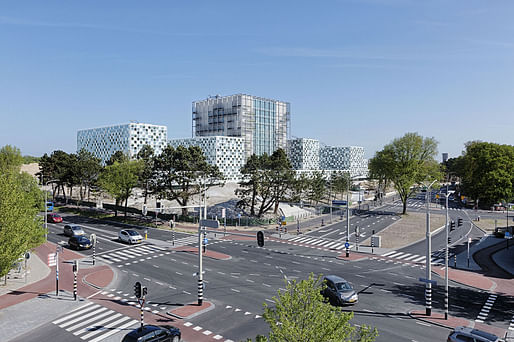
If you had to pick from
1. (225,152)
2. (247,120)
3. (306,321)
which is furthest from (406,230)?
(247,120)

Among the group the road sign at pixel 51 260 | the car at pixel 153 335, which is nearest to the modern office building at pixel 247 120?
the road sign at pixel 51 260

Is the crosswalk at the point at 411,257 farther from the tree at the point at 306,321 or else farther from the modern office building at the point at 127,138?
the modern office building at the point at 127,138

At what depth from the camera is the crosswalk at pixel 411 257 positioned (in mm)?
42469

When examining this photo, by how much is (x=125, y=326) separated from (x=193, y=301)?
5789mm

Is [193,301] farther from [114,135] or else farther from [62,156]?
[114,135]

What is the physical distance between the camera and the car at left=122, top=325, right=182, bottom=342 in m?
18.8

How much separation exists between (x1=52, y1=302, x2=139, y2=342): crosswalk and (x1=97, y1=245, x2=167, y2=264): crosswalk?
15483 millimetres

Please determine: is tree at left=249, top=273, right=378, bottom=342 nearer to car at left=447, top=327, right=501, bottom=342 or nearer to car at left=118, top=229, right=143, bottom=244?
car at left=447, top=327, right=501, bottom=342

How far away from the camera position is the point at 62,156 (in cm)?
9788

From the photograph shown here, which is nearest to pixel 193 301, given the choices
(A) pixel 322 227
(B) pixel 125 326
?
(B) pixel 125 326

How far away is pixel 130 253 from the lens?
145 feet

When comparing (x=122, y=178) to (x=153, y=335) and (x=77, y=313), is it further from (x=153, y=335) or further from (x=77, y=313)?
(x=153, y=335)

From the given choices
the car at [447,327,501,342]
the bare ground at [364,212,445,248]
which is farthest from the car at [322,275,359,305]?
the bare ground at [364,212,445,248]

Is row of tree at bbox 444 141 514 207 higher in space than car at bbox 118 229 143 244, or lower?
higher
